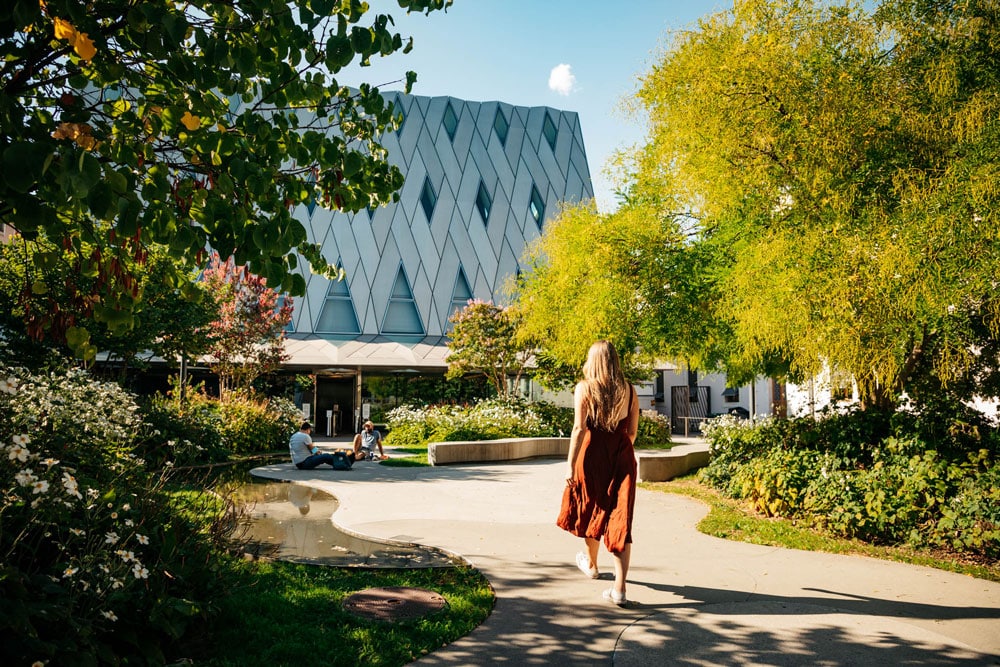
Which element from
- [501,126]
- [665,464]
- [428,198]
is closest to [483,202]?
[428,198]

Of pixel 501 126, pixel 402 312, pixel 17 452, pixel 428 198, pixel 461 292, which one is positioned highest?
pixel 501 126

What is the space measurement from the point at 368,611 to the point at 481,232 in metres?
34.4

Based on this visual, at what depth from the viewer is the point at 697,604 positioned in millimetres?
4859

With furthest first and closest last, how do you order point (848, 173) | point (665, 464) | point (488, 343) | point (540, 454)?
point (488, 343)
point (540, 454)
point (665, 464)
point (848, 173)

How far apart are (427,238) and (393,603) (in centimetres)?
3303

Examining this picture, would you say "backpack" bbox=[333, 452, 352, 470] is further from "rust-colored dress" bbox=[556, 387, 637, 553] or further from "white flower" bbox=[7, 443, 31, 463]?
"white flower" bbox=[7, 443, 31, 463]

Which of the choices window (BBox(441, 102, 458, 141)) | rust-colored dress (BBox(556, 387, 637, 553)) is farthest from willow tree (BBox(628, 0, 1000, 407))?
window (BBox(441, 102, 458, 141))

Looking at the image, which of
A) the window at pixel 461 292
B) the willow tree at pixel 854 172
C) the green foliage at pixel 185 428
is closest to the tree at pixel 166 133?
the willow tree at pixel 854 172

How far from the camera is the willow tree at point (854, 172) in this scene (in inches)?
250

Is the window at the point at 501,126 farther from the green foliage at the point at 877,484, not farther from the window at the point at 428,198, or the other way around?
the green foliage at the point at 877,484

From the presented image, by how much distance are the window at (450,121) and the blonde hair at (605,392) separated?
37353mm

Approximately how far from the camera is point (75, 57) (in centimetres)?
400

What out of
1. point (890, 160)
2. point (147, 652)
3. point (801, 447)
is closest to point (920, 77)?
point (890, 160)

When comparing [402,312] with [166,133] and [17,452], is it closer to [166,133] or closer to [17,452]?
[166,133]
